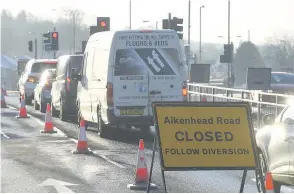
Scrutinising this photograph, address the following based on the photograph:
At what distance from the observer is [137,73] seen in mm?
21344

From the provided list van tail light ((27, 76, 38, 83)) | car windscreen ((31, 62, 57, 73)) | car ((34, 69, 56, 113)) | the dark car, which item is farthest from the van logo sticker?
van tail light ((27, 76, 38, 83))

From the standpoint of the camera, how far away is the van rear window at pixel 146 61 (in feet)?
69.4

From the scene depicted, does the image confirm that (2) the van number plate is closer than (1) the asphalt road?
No

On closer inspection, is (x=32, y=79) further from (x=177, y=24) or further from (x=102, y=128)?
(x=102, y=128)

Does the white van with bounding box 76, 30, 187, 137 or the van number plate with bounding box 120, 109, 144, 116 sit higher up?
the white van with bounding box 76, 30, 187, 137

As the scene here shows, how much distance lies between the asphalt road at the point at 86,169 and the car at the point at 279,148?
0.70 meters

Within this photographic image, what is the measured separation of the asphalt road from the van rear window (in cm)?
168

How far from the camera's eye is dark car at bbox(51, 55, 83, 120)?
28.7 metres

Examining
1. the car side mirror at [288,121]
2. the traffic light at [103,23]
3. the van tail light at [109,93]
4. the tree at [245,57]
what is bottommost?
the tree at [245,57]

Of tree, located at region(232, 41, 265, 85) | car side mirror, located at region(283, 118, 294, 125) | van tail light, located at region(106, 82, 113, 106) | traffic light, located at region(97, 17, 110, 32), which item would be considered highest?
traffic light, located at region(97, 17, 110, 32)

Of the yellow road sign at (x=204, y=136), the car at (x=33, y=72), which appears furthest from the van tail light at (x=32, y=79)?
the yellow road sign at (x=204, y=136)

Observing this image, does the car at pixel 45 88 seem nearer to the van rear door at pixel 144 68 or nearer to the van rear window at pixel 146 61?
the van rear door at pixel 144 68

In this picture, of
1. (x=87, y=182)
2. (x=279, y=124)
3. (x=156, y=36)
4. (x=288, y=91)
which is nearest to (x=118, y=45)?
(x=156, y=36)

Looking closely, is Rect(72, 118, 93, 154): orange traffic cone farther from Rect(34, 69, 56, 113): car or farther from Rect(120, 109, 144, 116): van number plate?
Rect(34, 69, 56, 113): car
